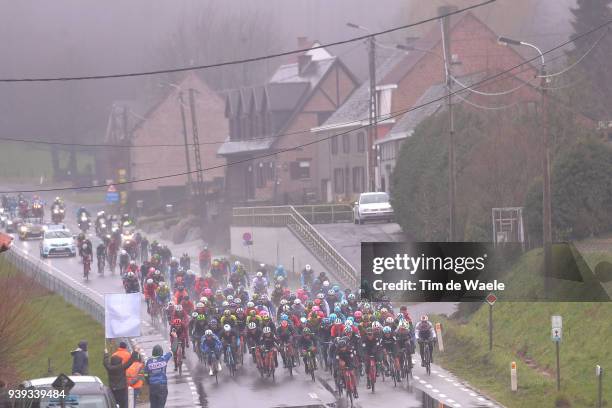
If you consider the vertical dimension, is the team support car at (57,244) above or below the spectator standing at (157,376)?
above

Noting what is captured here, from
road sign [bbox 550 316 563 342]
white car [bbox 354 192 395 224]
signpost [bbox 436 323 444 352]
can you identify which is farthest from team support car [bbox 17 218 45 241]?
road sign [bbox 550 316 563 342]

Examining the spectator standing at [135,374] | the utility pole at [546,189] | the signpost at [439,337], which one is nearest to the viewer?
the spectator standing at [135,374]

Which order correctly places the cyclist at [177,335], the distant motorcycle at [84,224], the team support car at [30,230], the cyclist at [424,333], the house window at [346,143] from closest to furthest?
the cyclist at [424,333] < the cyclist at [177,335] < the team support car at [30,230] < the house window at [346,143] < the distant motorcycle at [84,224]

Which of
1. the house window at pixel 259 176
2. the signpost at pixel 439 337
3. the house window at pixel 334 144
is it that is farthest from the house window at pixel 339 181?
the signpost at pixel 439 337

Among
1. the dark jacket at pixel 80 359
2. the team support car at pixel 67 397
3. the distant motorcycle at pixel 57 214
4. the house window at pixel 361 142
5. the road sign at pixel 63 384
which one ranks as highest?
the house window at pixel 361 142

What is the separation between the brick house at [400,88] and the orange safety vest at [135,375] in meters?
41.2

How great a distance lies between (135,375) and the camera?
957 inches

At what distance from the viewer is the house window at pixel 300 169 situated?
253 ft

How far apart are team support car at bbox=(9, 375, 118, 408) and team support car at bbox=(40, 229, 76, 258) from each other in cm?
4376

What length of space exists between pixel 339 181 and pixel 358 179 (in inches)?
94.7

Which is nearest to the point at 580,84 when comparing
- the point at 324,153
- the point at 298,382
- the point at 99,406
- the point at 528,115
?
the point at 528,115

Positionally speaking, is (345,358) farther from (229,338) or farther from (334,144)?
(334,144)

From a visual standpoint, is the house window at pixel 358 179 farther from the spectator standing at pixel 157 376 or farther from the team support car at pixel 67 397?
the team support car at pixel 67 397

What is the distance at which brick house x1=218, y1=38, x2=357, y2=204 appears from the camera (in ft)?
253
